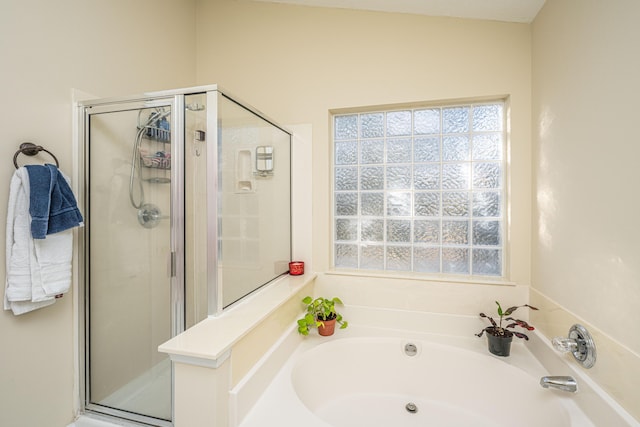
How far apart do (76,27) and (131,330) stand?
158 cm

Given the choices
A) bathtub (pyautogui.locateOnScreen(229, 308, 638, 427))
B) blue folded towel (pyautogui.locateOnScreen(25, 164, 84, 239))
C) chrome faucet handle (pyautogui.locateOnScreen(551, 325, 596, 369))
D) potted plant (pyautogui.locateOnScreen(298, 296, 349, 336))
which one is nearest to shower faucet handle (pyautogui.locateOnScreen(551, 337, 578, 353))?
chrome faucet handle (pyautogui.locateOnScreen(551, 325, 596, 369))

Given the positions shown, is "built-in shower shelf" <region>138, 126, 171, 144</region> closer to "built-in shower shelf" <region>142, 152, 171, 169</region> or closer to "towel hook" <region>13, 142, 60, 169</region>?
"built-in shower shelf" <region>142, 152, 171, 169</region>

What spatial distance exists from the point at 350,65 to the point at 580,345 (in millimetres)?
1998

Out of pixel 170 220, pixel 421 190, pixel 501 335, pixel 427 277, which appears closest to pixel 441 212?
pixel 421 190

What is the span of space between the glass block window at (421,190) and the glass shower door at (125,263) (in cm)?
120

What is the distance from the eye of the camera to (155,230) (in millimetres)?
1490

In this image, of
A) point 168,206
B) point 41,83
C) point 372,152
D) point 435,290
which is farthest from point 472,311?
point 41,83

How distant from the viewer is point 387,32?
1975 millimetres

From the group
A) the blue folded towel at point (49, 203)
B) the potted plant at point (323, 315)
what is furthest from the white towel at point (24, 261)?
the potted plant at point (323, 315)

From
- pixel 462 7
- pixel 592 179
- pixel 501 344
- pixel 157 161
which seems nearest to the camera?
pixel 592 179

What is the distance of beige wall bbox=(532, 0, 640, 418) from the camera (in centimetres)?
100

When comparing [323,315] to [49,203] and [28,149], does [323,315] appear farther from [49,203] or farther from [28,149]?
[28,149]

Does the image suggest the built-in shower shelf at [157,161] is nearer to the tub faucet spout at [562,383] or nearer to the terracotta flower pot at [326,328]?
the terracotta flower pot at [326,328]

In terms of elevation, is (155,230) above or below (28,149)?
below
